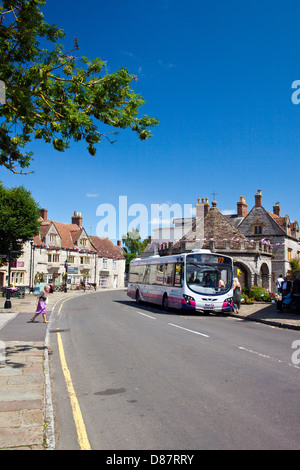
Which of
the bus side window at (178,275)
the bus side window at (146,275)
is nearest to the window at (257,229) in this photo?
the bus side window at (146,275)

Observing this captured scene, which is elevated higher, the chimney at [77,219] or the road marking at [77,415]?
the chimney at [77,219]

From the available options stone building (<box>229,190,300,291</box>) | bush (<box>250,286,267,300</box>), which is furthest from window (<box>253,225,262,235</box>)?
bush (<box>250,286,267,300</box>)

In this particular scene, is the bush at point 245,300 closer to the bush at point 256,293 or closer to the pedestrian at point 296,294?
the bush at point 256,293

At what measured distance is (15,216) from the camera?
37406mm

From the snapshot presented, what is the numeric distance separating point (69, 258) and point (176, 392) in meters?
53.1

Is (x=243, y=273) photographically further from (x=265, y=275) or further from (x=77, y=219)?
(x=77, y=219)

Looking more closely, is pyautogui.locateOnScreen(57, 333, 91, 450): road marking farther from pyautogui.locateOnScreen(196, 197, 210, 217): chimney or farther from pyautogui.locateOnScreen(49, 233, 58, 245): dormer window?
pyautogui.locateOnScreen(49, 233, 58, 245): dormer window

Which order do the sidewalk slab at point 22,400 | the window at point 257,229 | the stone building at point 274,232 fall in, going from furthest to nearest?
the window at point 257,229, the stone building at point 274,232, the sidewalk slab at point 22,400

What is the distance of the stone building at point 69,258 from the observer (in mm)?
48438

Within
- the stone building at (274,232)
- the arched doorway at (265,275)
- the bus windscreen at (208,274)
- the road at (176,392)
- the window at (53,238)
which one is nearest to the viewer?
the road at (176,392)

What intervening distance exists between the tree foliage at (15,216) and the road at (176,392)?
91.1 ft

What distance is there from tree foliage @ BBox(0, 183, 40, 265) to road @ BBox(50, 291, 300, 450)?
27755mm

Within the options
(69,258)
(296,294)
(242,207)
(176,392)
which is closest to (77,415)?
(176,392)

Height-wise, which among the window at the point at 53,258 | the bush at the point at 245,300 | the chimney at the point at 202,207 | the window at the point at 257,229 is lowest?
the bush at the point at 245,300
